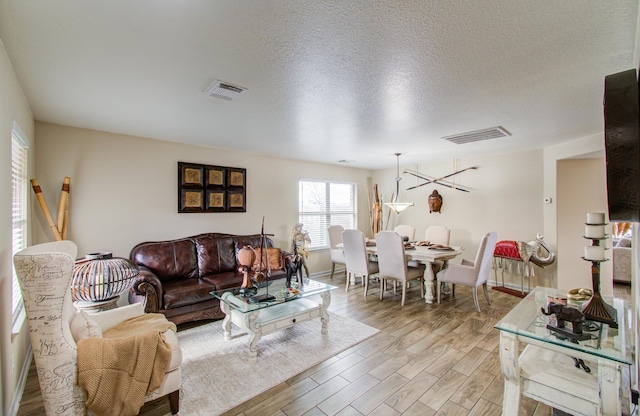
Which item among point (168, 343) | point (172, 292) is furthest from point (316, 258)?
point (168, 343)

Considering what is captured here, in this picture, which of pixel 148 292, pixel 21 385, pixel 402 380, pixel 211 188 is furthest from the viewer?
A: pixel 211 188

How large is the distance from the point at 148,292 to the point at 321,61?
9.60 feet

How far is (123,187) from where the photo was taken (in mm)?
3680

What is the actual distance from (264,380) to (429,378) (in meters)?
1.37

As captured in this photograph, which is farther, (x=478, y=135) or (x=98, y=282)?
(x=478, y=135)

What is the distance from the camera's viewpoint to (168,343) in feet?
6.32

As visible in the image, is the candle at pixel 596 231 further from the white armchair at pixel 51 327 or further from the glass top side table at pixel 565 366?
the white armchair at pixel 51 327

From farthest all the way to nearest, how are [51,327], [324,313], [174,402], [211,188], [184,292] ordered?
[211,188]
[184,292]
[324,313]
[174,402]
[51,327]

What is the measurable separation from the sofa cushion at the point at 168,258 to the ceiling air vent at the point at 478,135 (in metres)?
3.96

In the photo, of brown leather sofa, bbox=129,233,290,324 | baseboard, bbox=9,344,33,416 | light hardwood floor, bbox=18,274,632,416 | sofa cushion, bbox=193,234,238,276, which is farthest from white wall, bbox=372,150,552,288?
baseboard, bbox=9,344,33,416

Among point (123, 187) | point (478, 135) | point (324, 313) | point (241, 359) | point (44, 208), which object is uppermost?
point (478, 135)

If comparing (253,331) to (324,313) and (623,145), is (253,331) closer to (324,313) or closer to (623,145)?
(324,313)

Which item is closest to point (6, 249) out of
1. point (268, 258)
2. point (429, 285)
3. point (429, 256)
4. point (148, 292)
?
point (148, 292)

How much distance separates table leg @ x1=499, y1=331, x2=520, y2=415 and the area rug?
146cm
